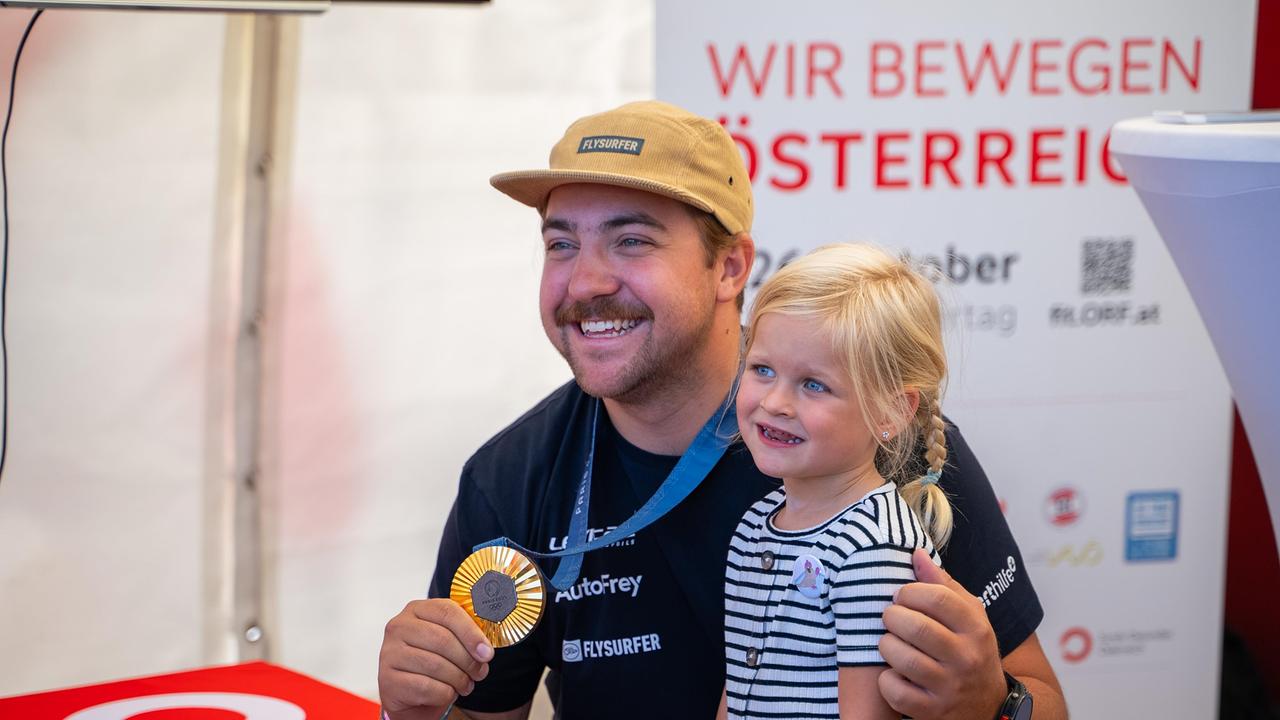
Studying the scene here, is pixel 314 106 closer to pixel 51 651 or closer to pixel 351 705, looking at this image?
pixel 51 651

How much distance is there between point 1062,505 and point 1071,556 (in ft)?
0.48

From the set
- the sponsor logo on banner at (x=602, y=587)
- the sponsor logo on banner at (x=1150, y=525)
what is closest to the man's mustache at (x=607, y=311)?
the sponsor logo on banner at (x=602, y=587)

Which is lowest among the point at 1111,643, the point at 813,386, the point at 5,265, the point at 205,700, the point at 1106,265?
the point at 1111,643

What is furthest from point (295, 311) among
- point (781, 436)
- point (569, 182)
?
point (781, 436)

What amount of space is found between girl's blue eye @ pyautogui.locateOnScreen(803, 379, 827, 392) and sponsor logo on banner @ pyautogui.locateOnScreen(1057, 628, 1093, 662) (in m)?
2.12

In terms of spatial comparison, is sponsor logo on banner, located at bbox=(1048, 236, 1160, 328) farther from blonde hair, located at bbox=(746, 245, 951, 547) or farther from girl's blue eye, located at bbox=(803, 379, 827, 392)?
girl's blue eye, located at bbox=(803, 379, 827, 392)

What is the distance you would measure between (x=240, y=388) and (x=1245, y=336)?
1947mm

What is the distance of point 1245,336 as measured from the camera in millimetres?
1948

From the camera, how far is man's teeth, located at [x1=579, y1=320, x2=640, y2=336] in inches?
79.0

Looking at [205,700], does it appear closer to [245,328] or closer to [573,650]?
[573,650]

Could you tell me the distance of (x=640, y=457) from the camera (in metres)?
2.08

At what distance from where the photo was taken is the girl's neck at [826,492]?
1.64m

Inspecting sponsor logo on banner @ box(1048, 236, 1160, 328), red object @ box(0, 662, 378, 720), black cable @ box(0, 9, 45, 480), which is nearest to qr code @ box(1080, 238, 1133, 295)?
sponsor logo on banner @ box(1048, 236, 1160, 328)

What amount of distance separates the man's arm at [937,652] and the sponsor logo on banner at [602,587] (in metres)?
0.57
